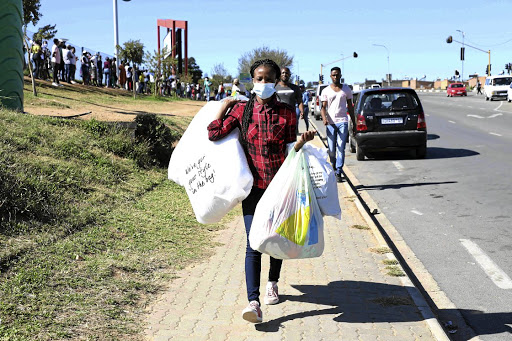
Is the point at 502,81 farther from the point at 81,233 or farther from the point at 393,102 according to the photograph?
the point at 81,233

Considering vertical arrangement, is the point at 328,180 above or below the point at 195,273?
above

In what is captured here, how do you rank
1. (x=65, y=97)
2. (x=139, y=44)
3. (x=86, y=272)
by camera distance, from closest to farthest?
(x=86, y=272) → (x=65, y=97) → (x=139, y=44)

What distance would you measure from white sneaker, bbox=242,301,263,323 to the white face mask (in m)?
1.46

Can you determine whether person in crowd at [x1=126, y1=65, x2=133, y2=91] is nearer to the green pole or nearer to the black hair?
the green pole

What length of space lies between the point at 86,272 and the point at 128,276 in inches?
14.0

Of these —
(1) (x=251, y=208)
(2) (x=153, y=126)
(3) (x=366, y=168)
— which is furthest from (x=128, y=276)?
(3) (x=366, y=168)

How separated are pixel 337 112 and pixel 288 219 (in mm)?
6753

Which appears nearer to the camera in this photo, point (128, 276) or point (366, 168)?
point (128, 276)

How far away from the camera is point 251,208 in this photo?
187 inches

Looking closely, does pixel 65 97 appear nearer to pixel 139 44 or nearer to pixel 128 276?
pixel 139 44

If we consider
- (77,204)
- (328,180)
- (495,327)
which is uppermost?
(328,180)

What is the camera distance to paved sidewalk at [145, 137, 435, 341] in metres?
4.45

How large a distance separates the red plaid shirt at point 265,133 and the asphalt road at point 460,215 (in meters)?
1.97

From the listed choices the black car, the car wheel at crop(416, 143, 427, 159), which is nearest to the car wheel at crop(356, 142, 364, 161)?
the black car
